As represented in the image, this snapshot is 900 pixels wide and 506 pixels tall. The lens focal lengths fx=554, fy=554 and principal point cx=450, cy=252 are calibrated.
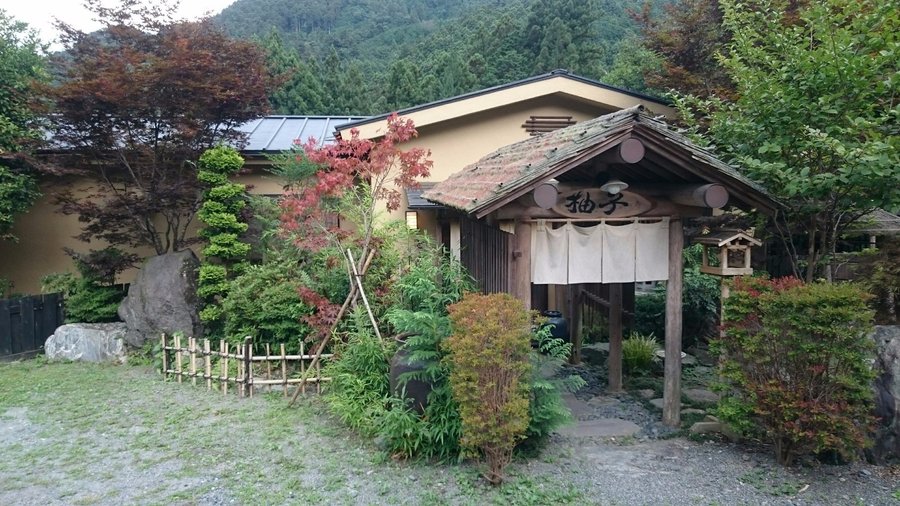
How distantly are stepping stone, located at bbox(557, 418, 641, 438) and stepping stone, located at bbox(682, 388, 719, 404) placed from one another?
140 cm

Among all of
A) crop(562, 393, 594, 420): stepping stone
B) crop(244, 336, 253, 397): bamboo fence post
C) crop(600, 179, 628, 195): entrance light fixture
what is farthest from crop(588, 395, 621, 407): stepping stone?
crop(244, 336, 253, 397): bamboo fence post

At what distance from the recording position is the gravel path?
15.5 ft

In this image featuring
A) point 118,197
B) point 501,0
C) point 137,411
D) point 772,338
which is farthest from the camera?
point 501,0

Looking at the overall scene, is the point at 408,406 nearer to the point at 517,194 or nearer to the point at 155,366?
the point at 517,194

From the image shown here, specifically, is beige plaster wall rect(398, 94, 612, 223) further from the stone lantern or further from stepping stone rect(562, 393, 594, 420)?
the stone lantern

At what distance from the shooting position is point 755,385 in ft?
16.9

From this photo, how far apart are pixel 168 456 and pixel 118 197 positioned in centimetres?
620

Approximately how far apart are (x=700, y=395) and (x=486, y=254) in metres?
3.55

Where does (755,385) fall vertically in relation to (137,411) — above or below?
above

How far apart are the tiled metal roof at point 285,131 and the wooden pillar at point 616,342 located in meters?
6.50

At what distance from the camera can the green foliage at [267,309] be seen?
830 cm

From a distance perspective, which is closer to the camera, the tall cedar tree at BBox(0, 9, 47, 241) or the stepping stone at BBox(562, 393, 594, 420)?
the stepping stone at BBox(562, 393, 594, 420)

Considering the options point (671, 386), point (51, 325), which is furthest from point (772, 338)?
point (51, 325)

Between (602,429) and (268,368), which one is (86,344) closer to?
(268,368)
